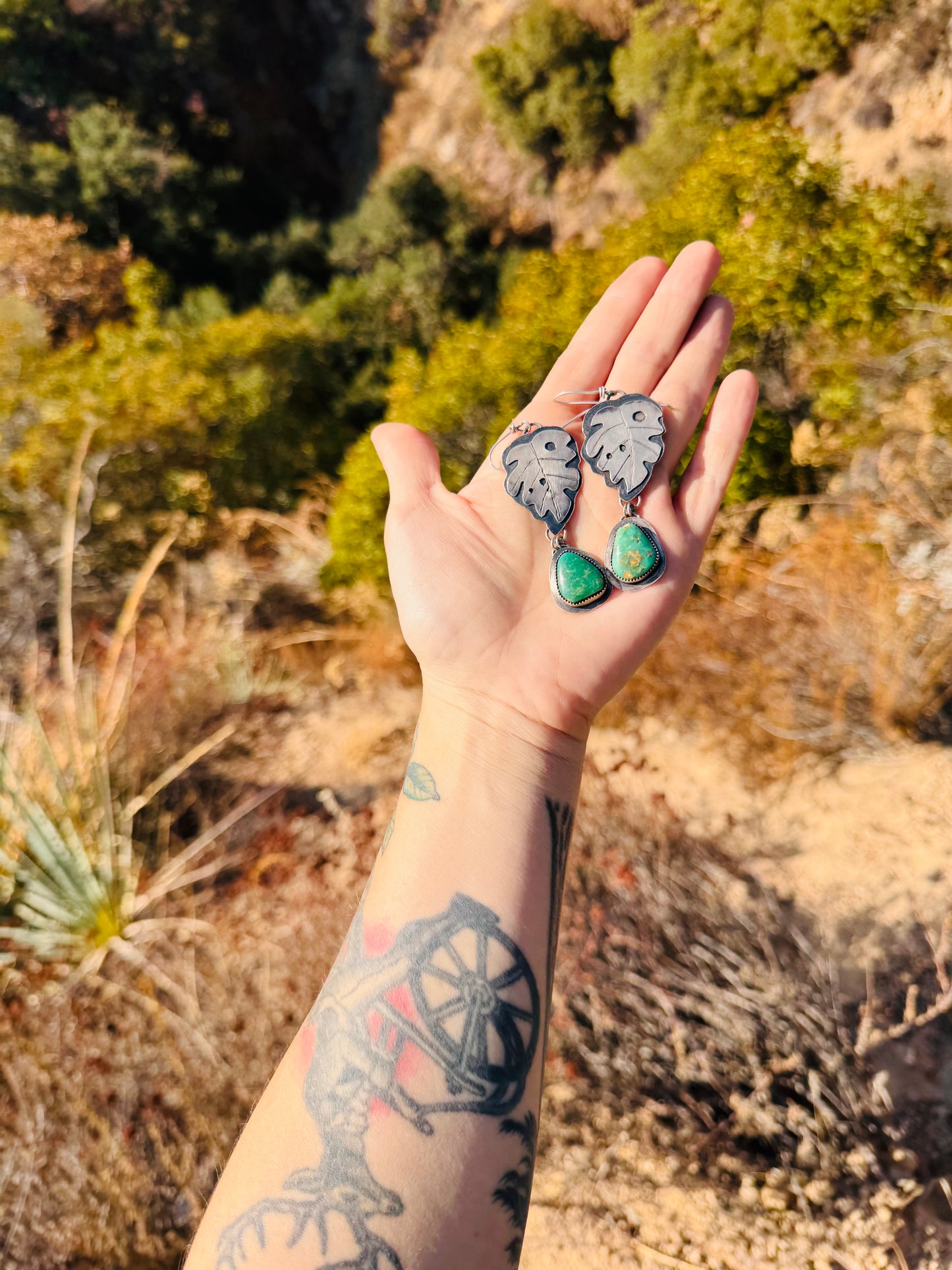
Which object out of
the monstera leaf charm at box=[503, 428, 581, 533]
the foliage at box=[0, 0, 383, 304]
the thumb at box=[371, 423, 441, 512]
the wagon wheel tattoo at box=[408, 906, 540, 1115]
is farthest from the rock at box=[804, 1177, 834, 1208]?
the foliage at box=[0, 0, 383, 304]

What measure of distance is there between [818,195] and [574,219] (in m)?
8.33

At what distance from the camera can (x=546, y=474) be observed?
6.79ft

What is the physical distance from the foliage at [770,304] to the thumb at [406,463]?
281cm

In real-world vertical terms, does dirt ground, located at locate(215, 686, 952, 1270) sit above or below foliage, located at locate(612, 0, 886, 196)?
below

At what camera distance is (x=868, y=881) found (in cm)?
288

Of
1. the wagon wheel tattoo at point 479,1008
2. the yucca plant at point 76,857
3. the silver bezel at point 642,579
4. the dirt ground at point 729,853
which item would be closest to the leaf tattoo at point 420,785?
the wagon wheel tattoo at point 479,1008

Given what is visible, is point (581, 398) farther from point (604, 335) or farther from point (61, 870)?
point (61, 870)

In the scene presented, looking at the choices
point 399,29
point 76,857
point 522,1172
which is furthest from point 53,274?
point 522,1172

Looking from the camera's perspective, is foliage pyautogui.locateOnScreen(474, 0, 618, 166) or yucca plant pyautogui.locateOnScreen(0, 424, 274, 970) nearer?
yucca plant pyautogui.locateOnScreen(0, 424, 274, 970)

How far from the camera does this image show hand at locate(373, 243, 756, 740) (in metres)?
1.87

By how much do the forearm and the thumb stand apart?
80cm

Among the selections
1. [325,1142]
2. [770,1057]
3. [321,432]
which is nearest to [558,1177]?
[770,1057]

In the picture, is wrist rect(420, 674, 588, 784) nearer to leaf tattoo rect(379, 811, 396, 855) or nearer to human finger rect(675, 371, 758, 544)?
leaf tattoo rect(379, 811, 396, 855)

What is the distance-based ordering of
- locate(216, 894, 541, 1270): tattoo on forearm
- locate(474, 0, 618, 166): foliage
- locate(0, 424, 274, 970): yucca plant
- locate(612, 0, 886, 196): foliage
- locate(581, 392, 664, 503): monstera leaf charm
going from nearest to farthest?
locate(216, 894, 541, 1270): tattoo on forearm, locate(581, 392, 664, 503): monstera leaf charm, locate(0, 424, 274, 970): yucca plant, locate(612, 0, 886, 196): foliage, locate(474, 0, 618, 166): foliage
